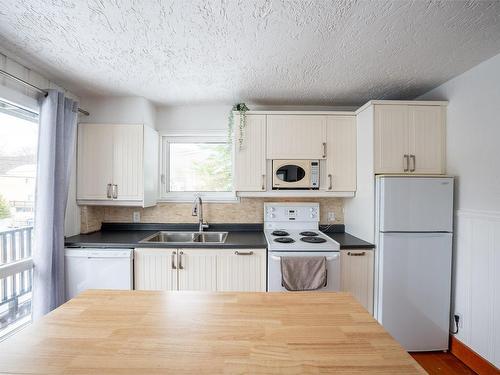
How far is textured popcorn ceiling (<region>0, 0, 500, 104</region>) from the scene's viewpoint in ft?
4.12

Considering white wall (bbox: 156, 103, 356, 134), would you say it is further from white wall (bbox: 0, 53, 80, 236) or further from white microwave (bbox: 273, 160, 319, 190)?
white wall (bbox: 0, 53, 80, 236)

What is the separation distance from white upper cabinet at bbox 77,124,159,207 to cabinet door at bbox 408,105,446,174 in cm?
262

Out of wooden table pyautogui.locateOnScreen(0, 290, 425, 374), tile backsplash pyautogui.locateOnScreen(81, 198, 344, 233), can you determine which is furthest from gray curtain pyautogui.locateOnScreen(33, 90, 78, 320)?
wooden table pyautogui.locateOnScreen(0, 290, 425, 374)

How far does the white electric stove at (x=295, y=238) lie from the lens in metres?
2.04

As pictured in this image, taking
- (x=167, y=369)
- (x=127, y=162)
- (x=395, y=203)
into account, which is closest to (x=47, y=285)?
(x=127, y=162)

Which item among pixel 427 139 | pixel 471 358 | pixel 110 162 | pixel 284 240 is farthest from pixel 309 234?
pixel 110 162

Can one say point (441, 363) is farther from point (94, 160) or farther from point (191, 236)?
point (94, 160)

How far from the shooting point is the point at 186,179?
2793 millimetres

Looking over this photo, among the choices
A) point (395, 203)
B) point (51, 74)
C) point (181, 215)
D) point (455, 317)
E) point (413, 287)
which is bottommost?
point (455, 317)

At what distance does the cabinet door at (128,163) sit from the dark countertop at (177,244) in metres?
0.43

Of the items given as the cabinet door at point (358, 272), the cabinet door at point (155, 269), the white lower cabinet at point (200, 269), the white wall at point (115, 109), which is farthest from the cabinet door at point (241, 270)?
the white wall at point (115, 109)

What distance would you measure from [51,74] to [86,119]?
21.1 inches

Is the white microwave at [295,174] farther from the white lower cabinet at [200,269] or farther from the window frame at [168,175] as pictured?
the white lower cabinet at [200,269]

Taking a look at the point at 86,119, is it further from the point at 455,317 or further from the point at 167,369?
the point at 455,317
